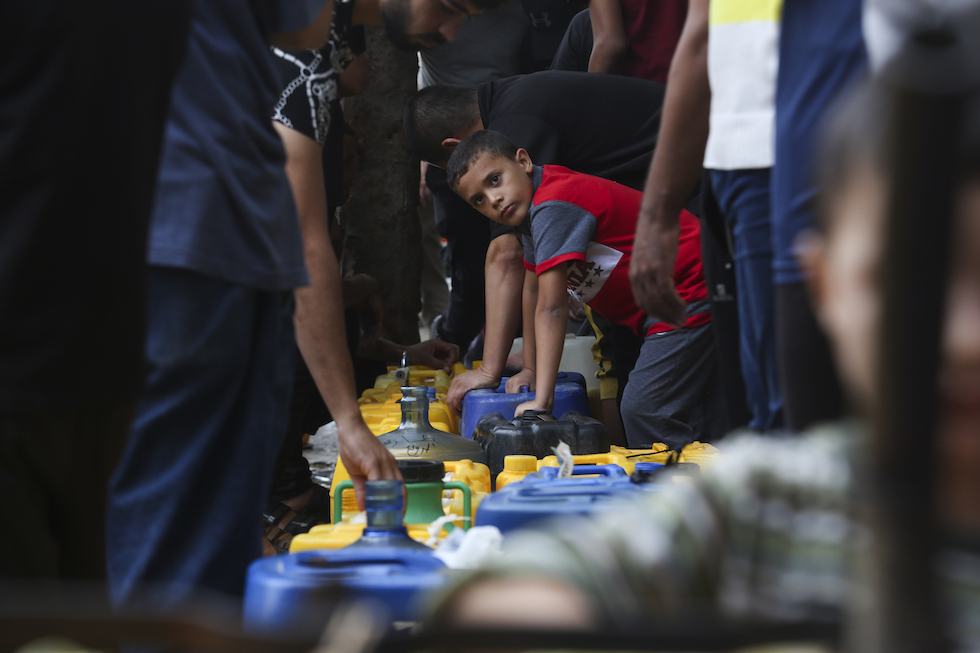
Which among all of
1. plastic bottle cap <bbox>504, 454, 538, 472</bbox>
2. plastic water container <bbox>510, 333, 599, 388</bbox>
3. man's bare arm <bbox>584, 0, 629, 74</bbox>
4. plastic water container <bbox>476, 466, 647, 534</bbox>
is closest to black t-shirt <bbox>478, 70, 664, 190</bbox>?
man's bare arm <bbox>584, 0, 629, 74</bbox>

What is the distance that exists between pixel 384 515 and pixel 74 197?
1.89 ft

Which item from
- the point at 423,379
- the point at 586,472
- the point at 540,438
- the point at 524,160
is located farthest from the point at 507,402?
the point at 586,472

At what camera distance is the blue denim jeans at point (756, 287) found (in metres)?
1.09

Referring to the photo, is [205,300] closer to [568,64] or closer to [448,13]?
[448,13]

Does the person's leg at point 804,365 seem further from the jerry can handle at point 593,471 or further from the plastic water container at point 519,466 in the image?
the plastic water container at point 519,466

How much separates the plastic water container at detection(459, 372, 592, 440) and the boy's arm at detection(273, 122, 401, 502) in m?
1.19

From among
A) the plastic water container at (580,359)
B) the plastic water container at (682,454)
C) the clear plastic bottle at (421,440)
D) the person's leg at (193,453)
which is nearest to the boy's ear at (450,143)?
the plastic water container at (580,359)

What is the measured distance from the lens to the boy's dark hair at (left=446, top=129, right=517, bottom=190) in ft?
9.00

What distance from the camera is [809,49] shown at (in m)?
0.89

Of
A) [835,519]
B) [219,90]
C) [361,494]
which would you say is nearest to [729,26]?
[219,90]

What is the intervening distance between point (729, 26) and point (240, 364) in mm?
815

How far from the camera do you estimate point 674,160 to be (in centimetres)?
137

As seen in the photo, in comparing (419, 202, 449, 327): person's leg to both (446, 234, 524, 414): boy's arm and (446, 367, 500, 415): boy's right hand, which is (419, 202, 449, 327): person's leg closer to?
(446, 234, 524, 414): boy's arm

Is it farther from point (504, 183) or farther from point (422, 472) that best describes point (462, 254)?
point (422, 472)
